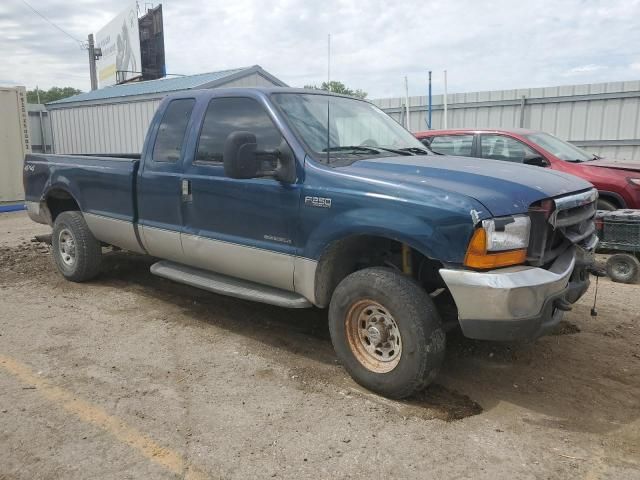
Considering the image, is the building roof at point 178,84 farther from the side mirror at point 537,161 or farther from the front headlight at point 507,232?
the front headlight at point 507,232

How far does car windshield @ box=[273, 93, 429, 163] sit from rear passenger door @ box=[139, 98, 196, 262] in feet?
3.57

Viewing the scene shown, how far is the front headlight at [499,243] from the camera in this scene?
3074 mm

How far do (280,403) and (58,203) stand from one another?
448 centimetres

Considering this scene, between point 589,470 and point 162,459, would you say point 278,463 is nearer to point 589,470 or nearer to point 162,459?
point 162,459

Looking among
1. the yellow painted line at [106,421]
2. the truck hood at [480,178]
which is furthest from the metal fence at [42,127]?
the truck hood at [480,178]

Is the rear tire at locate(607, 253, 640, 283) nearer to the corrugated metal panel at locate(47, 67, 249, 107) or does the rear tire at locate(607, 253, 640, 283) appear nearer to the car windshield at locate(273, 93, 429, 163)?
the car windshield at locate(273, 93, 429, 163)

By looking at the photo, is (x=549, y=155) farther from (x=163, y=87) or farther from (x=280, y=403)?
(x=163, y=87)

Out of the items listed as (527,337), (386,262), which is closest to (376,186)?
(386,262)

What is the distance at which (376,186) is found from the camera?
3.47 meters

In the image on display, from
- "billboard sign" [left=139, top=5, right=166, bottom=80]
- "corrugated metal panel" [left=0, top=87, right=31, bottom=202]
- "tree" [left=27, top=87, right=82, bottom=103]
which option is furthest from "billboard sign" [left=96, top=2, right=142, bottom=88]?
"tree" [left=27, top=87, right=82, bottom=103]

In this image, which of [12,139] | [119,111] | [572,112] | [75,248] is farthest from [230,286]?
[119,111]

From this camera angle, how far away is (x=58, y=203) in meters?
6.63

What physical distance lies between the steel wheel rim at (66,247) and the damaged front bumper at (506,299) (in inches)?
182

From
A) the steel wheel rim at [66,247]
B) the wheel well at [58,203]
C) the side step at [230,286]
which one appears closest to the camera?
the side step at [230,286]
